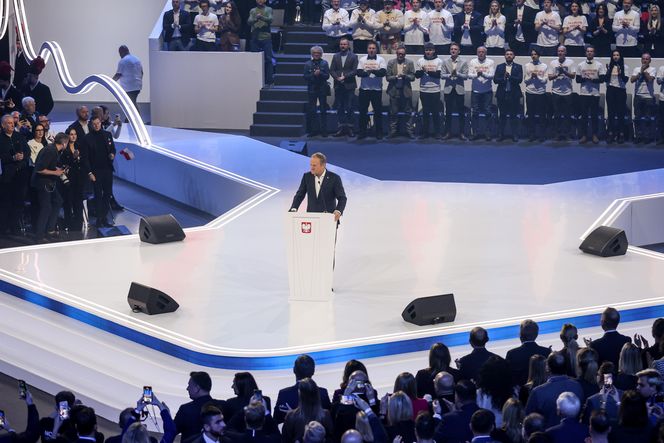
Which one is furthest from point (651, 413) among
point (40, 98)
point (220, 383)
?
point (40, 98)

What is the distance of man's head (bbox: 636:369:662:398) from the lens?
6.07 m

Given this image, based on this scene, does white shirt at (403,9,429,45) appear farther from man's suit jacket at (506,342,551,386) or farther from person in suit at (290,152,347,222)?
man's suit jacket at (506,342,551,386)

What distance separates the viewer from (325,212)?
916 centimetres

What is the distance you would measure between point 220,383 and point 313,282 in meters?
1.51

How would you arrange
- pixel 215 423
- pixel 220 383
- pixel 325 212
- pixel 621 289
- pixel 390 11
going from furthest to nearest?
pixel 390 11
pixel 621 289
pixel 325 212
pixel 220 383
pixel 215 423

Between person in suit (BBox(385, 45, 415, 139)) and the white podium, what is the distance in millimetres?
8963

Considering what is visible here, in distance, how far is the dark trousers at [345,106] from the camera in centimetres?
1811

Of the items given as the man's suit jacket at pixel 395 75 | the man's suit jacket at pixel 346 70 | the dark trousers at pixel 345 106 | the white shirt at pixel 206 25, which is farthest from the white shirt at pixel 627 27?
the white shirt at pixel 206 25

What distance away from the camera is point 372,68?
1775 cm

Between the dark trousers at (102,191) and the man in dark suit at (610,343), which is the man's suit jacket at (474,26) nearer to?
the dark trousers at (102,191)

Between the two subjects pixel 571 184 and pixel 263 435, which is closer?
pixel 263 435

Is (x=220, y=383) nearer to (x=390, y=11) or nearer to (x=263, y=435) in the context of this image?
(x=263, y=435)

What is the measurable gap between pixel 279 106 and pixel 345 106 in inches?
54.4

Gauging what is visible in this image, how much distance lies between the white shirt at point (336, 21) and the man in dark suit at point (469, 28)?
185cm
